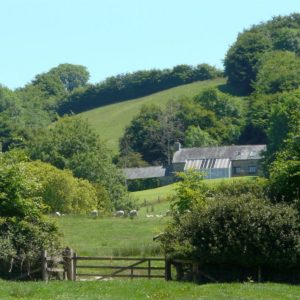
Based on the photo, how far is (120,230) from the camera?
193ft

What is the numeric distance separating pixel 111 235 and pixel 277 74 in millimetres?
116036

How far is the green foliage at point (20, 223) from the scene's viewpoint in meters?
37.6

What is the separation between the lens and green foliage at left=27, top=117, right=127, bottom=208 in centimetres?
10025

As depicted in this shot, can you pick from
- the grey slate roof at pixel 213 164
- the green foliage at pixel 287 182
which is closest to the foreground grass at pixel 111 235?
the green foliage at pixel 287 182

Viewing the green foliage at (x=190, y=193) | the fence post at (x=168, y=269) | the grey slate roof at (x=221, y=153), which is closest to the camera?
the fence post at (x=168, y=269)

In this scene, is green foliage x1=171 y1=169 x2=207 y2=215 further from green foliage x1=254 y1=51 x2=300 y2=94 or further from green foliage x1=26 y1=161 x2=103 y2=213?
green foliage x1=254 y1=51 x2=300 y2=94

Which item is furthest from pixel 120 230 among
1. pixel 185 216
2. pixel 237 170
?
pixel 237 170

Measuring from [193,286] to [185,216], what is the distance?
4678mm

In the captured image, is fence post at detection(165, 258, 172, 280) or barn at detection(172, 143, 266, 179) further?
barn at detection(172, 143, 266, 179)

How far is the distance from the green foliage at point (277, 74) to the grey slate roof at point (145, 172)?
3229cm

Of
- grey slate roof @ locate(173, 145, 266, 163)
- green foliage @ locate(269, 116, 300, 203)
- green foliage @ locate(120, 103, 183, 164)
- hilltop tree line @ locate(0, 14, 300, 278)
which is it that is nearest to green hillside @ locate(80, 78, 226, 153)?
green foliage @ locate(120, 103, 183, 164)

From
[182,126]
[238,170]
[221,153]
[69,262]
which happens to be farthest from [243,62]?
[69,262]

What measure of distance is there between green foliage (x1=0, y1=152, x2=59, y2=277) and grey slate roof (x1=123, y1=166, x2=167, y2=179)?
9706cm

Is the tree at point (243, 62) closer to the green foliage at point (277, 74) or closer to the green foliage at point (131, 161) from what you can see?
the green foliage at point (277, 74)
